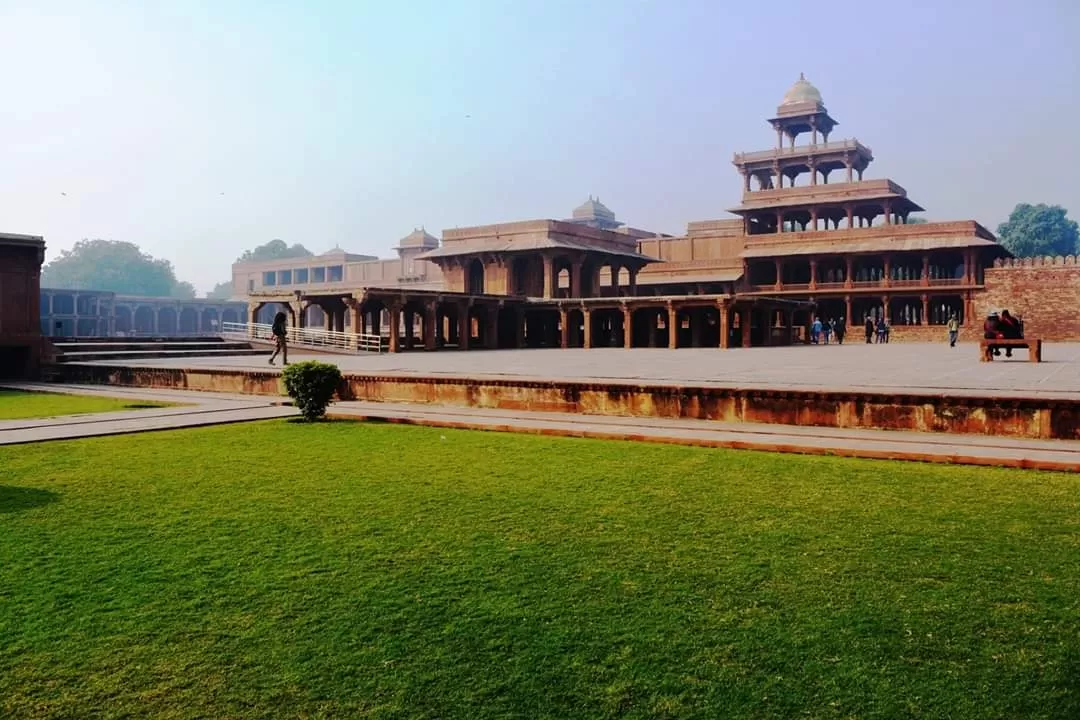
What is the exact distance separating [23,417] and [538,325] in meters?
29.0

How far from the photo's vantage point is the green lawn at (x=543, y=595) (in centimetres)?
282

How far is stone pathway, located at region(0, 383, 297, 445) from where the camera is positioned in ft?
28.5

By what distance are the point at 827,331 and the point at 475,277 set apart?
55.5ft

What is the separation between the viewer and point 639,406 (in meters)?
10.5

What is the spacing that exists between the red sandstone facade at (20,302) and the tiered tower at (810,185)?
35900mm

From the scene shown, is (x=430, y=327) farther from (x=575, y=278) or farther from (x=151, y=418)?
(x=151, y=418)

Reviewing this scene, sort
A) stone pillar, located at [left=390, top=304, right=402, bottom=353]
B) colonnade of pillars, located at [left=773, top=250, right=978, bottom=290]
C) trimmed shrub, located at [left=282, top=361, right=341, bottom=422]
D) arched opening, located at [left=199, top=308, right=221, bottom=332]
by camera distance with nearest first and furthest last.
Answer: trimmed shrub, located at [left=282, top=361, right=341, bottom=422] < stone pillar, located at [left=390, top=304, right=402, bottom=353] < colonnade of pillars, located at [left=773, top=250, right=978, bottom=290] < arched opening, located at [left=199, top=308, right=221, bottom=332]

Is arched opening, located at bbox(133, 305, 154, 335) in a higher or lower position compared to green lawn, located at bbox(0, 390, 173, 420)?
higher

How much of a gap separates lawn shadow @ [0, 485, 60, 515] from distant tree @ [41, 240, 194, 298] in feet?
331

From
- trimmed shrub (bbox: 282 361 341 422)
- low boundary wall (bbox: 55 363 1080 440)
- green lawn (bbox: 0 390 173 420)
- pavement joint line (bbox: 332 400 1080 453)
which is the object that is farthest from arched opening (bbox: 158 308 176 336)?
trimmed shrub (bbox: 282 361 341 422)

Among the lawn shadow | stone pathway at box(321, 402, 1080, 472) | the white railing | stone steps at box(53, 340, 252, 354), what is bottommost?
the lawn shadow

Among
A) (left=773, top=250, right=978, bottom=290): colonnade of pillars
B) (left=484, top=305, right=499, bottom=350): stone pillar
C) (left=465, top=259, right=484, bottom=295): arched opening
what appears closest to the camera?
(left=484, top=305, right=499, bottom=350): stone pillar

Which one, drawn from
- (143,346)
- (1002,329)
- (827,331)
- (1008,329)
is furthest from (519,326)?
(1008,329)

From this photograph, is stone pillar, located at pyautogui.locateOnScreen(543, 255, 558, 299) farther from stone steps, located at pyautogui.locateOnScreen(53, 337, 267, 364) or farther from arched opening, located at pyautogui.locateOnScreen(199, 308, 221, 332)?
arched opening, located at pyautogui.locateOnScreen(199, 308, 221, 332)
